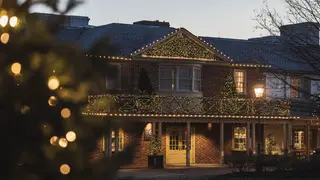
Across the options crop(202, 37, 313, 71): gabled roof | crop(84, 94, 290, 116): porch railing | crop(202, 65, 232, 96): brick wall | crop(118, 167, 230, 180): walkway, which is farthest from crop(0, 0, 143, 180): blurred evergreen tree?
crop(202, 37, 313, 71): gabled roof

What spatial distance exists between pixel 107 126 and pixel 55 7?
2.86 ft

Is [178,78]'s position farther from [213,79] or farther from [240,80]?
[240,80]

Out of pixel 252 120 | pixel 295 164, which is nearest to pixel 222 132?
pixel 252 120

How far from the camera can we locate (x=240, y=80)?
36.3 meters

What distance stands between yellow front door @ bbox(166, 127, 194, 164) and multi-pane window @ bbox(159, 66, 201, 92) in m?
2.27

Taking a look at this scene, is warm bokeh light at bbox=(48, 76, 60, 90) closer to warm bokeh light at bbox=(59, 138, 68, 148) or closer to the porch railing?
warm bokeh light at bbox=(59, 138, 68, 148)

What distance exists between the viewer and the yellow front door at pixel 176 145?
113 ft

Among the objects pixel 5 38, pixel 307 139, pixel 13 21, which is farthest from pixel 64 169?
pixel 307 139

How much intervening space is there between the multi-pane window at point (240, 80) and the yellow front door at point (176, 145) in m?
3.88

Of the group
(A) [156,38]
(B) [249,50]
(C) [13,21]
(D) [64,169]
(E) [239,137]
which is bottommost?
(E) [239,137]

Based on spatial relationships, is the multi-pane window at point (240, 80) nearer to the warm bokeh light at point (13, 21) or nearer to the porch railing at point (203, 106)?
the porch railing at point (203, 106)

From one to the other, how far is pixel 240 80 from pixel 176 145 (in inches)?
197

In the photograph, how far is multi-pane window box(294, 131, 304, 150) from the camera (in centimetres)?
4003

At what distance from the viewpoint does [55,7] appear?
4586 millimetres
